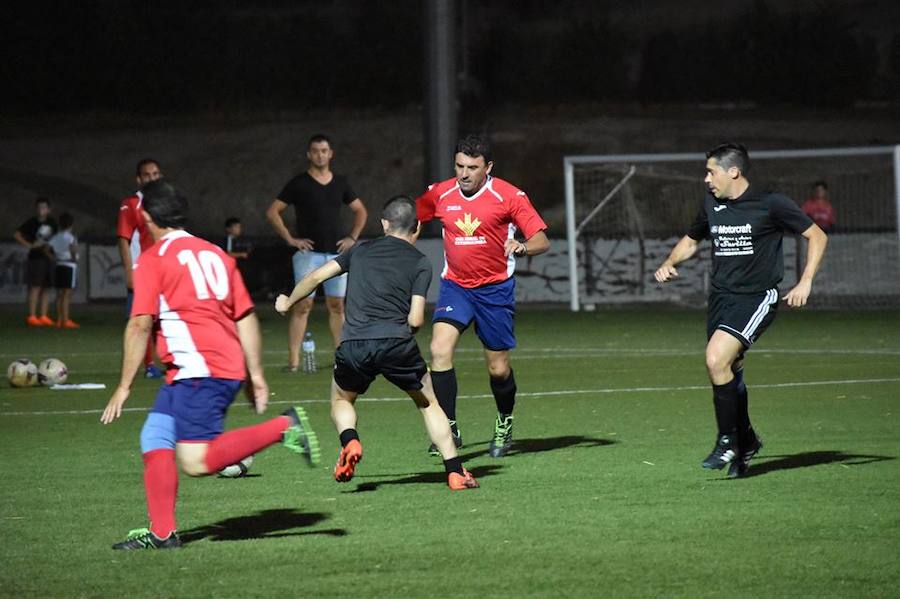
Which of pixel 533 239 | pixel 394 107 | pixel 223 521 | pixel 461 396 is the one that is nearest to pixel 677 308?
pixel 461 396

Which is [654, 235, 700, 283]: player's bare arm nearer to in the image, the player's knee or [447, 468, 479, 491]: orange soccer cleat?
[447, 468, 479, 491]: orange soccer cleat

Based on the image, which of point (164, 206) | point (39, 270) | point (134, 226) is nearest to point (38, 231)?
point (39, 270)

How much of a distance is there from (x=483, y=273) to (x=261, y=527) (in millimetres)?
3147

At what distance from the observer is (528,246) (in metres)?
9.98

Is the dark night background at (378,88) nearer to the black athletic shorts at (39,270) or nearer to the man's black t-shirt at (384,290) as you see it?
the black athletic shorts at (39,270)

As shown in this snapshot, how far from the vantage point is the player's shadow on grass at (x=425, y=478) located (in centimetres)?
886

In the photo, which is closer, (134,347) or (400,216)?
(134,347)

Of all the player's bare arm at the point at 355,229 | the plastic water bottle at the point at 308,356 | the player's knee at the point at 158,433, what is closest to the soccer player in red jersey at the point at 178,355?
the player's knee at the point at 158,433

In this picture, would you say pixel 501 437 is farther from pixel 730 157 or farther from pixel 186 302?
pixel 186 302

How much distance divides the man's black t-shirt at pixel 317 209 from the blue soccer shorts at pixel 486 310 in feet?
18.1

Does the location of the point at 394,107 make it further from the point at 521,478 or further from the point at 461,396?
the point at 521,478

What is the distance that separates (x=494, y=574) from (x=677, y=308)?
21.7m

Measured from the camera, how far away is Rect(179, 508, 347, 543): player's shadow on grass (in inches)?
291

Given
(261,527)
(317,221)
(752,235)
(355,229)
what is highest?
(317,221)
